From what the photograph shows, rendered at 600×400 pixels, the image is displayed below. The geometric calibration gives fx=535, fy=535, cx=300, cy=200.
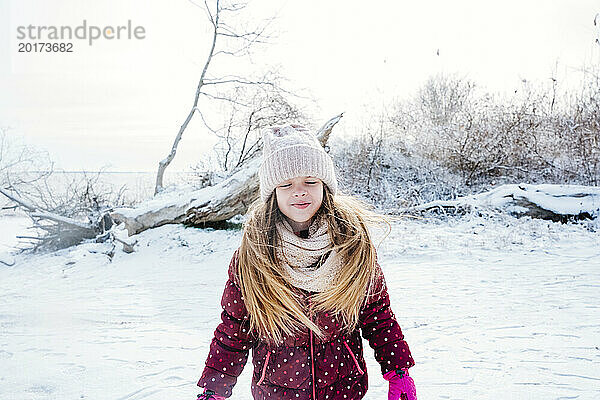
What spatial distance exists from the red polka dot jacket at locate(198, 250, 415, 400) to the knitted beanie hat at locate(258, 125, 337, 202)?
1.20 ft

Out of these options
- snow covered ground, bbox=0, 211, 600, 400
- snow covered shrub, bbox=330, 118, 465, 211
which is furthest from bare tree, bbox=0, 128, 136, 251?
snow covered shrub, bbox=330, 118, 465, 211

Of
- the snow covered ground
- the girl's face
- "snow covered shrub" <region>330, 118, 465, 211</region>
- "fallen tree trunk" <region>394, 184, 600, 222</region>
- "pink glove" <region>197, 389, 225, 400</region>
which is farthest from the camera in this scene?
"snow covered shrub" <region>330, 118, 465, 211</region>

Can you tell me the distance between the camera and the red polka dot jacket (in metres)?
1.67

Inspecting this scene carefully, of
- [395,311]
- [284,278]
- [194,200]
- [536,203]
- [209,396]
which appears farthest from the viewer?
[536,203]

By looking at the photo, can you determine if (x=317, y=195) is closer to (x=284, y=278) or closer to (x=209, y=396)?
(x=284, y=278)

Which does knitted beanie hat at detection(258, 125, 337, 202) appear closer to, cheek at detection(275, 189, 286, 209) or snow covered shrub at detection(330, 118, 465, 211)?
cheek at detection(275, 189, 286, 209)

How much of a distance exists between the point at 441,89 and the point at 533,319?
10.1 meters

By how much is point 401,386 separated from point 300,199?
26.9 inches

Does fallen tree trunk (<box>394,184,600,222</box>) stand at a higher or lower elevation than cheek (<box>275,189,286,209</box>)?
lower

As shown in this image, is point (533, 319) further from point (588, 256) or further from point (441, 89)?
point (441, 89)

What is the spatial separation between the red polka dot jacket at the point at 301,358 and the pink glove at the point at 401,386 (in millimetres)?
23

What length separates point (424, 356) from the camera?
3348mm

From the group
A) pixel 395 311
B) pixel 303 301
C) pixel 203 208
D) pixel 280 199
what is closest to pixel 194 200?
pixel 203 208

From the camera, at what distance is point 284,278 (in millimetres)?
1752
